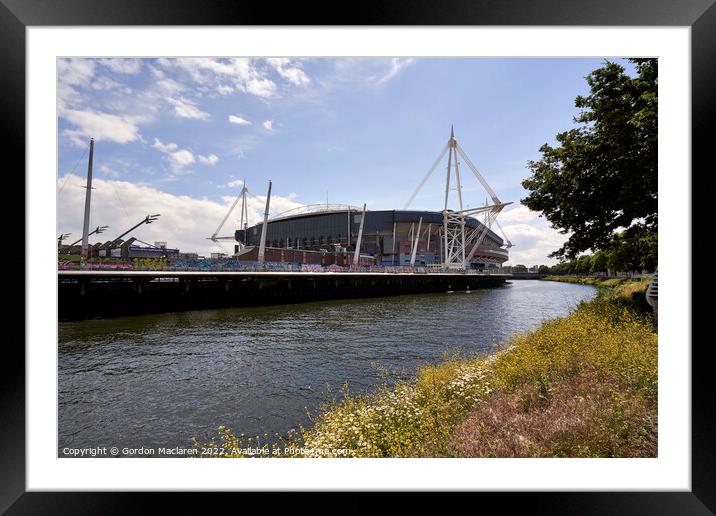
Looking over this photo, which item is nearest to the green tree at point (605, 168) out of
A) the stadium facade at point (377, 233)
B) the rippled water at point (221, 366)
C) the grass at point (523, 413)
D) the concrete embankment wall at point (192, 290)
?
the grass at point (523, 413)

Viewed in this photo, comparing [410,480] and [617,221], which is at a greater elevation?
[617,221]

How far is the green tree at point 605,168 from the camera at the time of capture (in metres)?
9.64

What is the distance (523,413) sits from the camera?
17.5 feet

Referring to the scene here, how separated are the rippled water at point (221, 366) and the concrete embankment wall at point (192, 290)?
346cm

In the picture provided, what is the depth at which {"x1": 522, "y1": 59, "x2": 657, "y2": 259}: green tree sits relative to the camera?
964cm

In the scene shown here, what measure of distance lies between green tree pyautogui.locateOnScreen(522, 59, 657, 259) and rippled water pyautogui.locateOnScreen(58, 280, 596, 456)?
704 cm

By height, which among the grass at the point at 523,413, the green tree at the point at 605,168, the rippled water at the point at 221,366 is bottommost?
the rippled water at the point at 221,366

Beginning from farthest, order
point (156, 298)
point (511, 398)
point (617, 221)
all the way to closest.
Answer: point (156, 298) < point (617, 221) < point (511, 398)

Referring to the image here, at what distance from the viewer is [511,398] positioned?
612 centimetres

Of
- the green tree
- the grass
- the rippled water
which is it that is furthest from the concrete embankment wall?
the green tree
